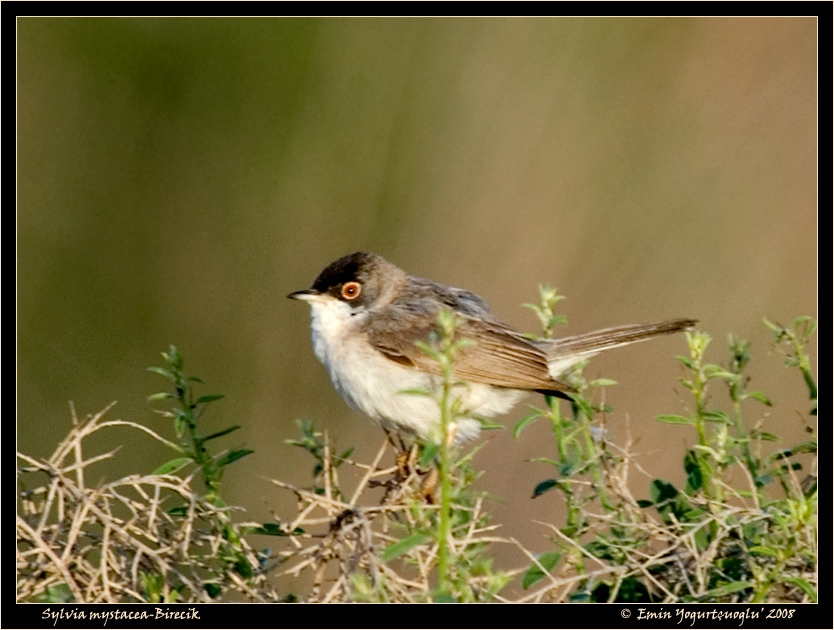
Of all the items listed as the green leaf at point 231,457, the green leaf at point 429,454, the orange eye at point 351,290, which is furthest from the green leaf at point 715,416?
the orange eye at point 351,290

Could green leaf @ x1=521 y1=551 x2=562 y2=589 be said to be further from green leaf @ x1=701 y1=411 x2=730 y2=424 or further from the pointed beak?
the pointed beak

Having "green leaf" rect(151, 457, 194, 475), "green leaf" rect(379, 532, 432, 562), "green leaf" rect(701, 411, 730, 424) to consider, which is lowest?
"green leaf" rect(379, 532, 432, 562)

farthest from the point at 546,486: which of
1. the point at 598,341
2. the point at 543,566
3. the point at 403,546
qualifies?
the point at 598,341

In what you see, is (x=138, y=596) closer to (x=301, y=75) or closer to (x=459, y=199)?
(x=459, y=199)

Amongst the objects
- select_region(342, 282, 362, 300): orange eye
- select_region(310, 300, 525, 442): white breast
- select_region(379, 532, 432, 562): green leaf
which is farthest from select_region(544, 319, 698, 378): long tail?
select_region(379, 532, 432, 562): green leaf

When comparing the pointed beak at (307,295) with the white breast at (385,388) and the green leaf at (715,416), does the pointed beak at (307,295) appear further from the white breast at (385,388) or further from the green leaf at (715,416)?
the green leaf at (715,416)
